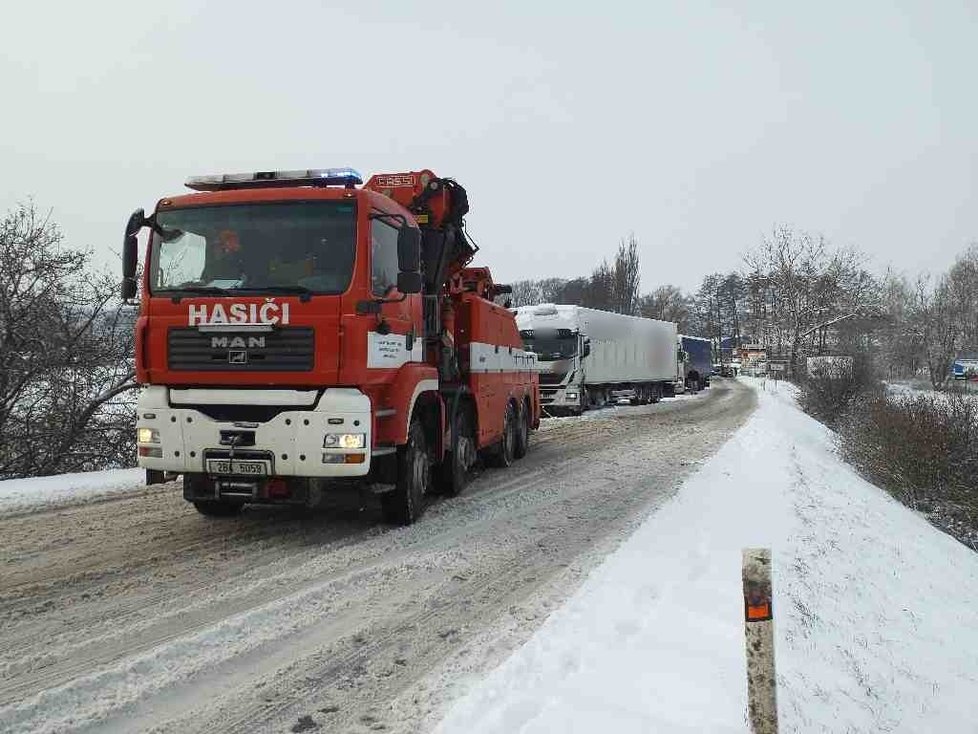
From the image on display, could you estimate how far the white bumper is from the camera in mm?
5949

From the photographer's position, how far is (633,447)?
14.7m

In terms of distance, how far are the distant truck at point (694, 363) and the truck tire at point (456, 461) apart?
32628 mm

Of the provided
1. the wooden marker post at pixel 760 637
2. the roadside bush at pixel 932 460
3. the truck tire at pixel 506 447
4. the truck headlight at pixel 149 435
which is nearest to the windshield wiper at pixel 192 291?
the truck headlight at pixel 149 435

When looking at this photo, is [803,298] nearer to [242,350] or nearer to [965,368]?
[965,368]

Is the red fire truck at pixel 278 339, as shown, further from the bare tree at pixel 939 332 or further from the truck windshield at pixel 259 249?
the bare tree at pixel 939 332

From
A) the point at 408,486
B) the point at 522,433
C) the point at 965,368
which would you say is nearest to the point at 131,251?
the point at 408,486

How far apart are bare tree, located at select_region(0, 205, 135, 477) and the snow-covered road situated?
3743 mm

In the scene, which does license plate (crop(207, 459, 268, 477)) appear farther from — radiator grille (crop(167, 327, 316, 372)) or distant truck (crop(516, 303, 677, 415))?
distant truck (crop(516, 303, 677, 415))

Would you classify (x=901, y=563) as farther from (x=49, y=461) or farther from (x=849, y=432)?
(x=849, y=432)

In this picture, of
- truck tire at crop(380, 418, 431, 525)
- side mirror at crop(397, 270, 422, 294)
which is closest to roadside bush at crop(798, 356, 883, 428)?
truck tire at crop(380, 418, 431, 525)

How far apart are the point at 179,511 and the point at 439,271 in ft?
12.8

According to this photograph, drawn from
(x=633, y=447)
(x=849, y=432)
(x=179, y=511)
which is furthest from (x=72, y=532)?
(x=849, y=432)

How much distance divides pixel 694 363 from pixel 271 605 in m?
42.1

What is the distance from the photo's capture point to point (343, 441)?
19.5 ft
